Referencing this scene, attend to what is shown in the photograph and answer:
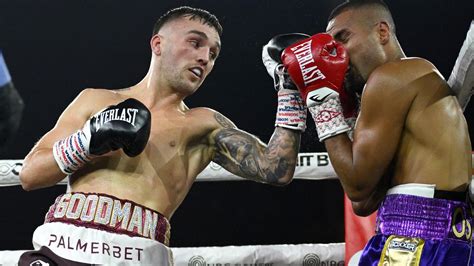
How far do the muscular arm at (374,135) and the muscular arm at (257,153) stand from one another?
284 millimetres

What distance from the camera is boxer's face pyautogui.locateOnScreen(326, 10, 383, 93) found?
221 cm

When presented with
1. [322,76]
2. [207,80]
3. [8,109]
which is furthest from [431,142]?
[207,80]

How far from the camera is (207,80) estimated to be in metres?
4.13

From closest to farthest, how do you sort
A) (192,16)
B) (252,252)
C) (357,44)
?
(357,44), (192,16), (252,252)

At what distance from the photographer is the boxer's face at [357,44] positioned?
2.21 meters

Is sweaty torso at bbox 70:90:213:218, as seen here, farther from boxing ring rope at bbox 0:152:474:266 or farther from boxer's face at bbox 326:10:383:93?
boxing ring rope at bbox 0:152:474:266

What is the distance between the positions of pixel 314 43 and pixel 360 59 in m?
0.17

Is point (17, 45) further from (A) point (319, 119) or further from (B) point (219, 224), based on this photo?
(A) point (319, 119)

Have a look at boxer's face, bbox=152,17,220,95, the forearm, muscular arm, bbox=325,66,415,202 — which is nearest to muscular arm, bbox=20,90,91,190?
the forearm

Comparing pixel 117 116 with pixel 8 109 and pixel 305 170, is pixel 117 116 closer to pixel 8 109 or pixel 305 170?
pixel 8 109

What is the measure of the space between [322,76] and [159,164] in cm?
58

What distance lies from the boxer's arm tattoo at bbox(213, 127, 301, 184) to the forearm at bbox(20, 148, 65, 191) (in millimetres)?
541

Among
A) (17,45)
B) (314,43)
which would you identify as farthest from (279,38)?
(17,45)

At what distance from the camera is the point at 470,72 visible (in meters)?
2.04
